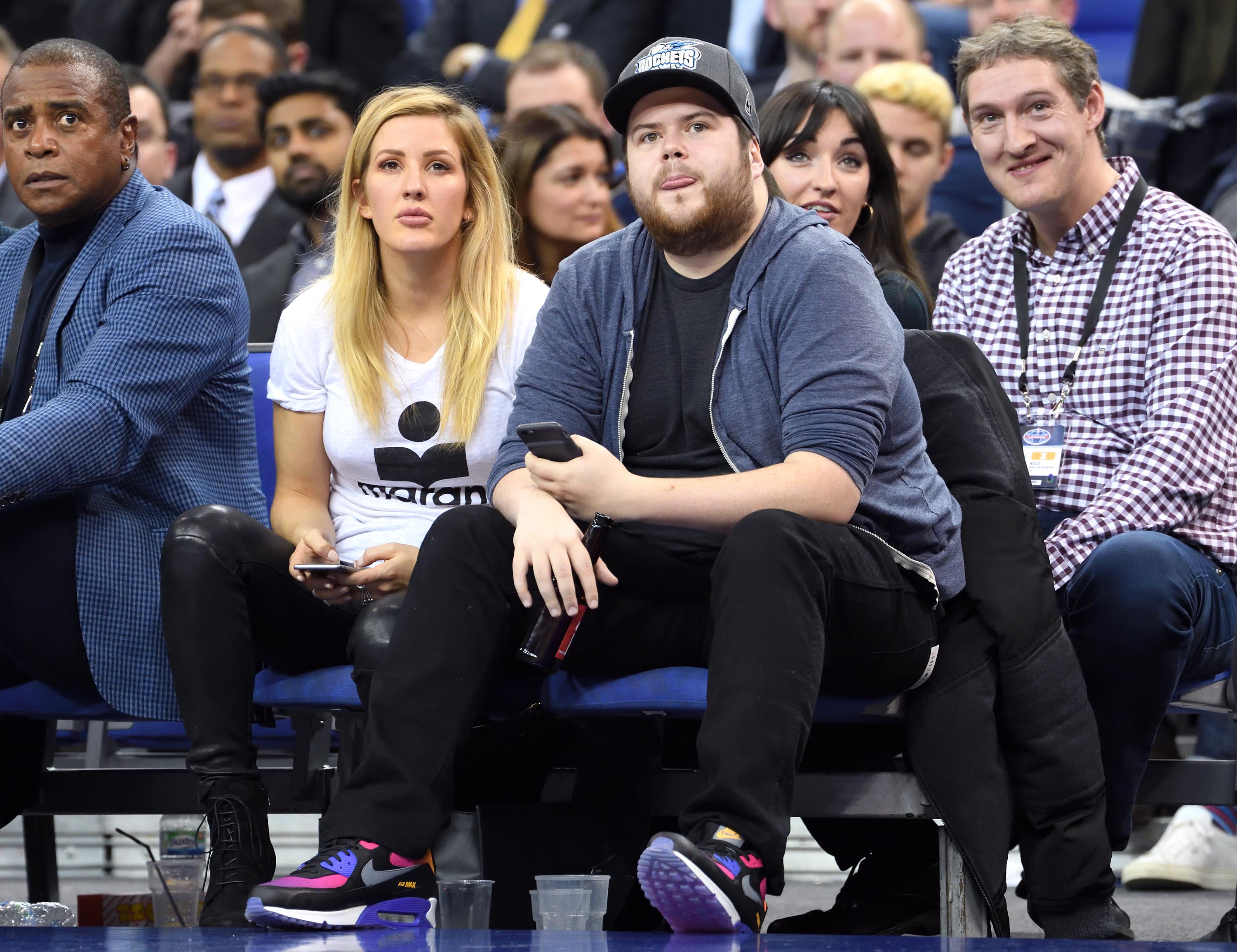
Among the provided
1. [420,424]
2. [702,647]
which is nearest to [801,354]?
[702,647]

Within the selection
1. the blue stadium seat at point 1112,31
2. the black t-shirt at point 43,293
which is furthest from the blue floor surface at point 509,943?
the blue stadium seat at point 1112,31

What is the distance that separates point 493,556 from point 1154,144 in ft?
9.22

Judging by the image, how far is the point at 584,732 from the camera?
2.32 m

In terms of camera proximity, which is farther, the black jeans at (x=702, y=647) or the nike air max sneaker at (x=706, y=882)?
the black jeans at (x=702, y=647)

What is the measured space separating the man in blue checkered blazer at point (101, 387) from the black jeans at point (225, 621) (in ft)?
0.53

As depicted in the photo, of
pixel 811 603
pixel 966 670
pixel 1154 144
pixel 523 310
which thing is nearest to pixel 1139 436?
pixel 966 670

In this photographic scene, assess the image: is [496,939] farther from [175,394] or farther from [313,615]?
[175,394]

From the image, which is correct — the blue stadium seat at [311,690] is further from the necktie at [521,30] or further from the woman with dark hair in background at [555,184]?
the necktie at [521,30]

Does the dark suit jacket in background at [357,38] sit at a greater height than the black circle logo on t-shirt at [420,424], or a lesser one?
greater

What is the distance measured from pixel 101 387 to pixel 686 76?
1006 mm

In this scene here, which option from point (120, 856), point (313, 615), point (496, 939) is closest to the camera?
point (496, 939)

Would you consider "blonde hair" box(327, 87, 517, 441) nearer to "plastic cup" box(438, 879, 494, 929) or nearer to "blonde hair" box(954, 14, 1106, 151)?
"plastic cup" box(438, 879, 494, 929)

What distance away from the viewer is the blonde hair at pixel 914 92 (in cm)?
364

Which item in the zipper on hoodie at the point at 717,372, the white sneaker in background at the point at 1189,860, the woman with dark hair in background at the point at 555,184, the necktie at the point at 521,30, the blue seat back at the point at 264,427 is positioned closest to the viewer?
the zipper on hoodie at the point at 717,372
